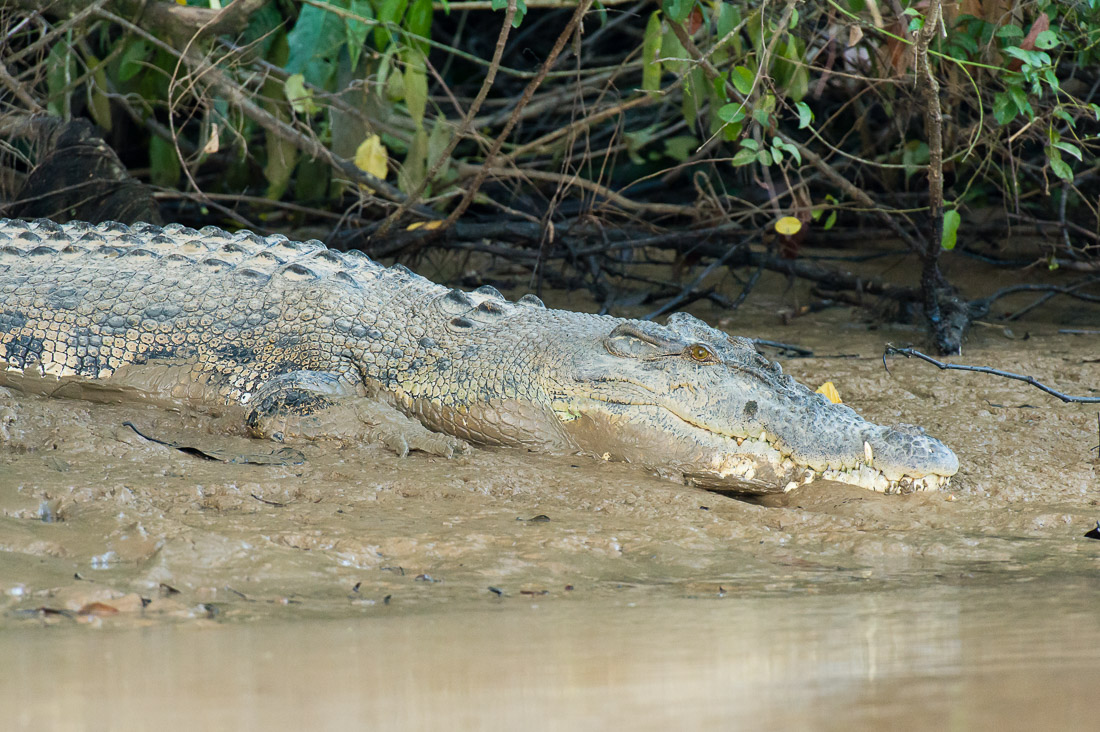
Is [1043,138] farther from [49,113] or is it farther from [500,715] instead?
[49,113]

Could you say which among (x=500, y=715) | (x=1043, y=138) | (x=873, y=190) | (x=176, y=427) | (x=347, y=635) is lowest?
(x=176, y=427)

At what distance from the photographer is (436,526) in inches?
105

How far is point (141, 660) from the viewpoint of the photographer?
68.0 inches

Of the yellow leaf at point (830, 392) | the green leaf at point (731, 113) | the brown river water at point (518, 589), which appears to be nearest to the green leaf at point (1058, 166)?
the brown river water at point (518, 589)

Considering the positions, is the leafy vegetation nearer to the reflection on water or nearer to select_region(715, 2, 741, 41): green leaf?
select_region(715, 2, 741, 41): green leaf

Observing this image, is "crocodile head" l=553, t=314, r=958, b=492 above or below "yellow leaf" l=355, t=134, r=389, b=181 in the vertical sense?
below

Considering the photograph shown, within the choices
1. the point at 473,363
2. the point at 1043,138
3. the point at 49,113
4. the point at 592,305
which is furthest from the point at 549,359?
the point at 49,113

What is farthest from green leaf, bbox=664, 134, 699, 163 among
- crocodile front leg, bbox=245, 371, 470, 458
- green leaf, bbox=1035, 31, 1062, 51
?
crocodile front leg, bbox=245, 371, 470, 458

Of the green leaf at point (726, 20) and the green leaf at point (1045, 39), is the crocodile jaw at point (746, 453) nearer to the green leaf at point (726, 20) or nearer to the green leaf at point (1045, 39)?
the green leaf at point (1045, 39)

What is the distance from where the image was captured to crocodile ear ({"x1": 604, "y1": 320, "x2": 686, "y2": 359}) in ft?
11.3

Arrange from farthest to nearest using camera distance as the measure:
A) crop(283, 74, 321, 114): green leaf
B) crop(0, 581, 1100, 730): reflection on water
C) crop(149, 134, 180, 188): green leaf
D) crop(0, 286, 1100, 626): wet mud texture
Result: crop(149, 134, 180, 188): green leaf < crop(283, 74, 321, 114): green leaf < crop(0, 286, 1100, 626): wet mud texture < crop(0, 581, 1100, 730): reflection on water

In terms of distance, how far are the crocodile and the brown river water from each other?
12 centimetres

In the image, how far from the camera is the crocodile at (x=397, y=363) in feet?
10.7

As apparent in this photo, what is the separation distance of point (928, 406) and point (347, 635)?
2859mm
